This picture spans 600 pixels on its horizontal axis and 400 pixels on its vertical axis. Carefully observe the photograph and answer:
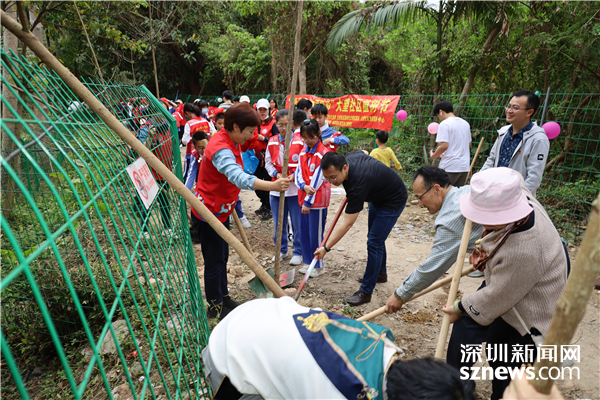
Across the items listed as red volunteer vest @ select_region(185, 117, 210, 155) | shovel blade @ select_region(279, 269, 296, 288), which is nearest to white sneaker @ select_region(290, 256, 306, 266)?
shovel blade @ select_region(279, 269, 296, 288)

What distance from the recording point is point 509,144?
3459 millimetres

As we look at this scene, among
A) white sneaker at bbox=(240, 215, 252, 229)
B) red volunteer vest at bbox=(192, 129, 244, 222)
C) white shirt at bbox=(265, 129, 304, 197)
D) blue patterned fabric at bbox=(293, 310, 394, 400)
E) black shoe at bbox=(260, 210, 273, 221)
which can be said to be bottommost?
black shoe at bbox=(260, 210, 273, 221)

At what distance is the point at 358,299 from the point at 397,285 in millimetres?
624

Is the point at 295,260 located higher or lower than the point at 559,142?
lower

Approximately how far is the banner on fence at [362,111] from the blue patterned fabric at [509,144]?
3.48m

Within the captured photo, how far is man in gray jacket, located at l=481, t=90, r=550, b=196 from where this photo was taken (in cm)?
319

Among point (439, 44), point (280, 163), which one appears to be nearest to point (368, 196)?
point (280, 163)

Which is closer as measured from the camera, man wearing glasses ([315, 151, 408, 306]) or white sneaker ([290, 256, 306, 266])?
man wearing glasses ([315, 151, 408, 306])

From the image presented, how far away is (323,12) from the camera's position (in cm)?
1024

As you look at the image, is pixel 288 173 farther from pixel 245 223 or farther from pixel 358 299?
pixel 358 299

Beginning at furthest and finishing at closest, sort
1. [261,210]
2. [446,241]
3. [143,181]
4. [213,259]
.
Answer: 1. [261,210]
2. [213,259]
3. [446,241]
4. [143,181]

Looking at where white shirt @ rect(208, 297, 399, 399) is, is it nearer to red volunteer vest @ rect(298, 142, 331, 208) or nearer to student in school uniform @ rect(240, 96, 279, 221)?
red volunteer vest @ rect(298, 142, 331, 208)

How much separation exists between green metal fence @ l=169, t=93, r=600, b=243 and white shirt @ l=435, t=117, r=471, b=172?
118 cm

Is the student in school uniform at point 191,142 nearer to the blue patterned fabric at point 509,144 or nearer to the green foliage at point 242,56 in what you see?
the blue patterned fabric at point 509,144
